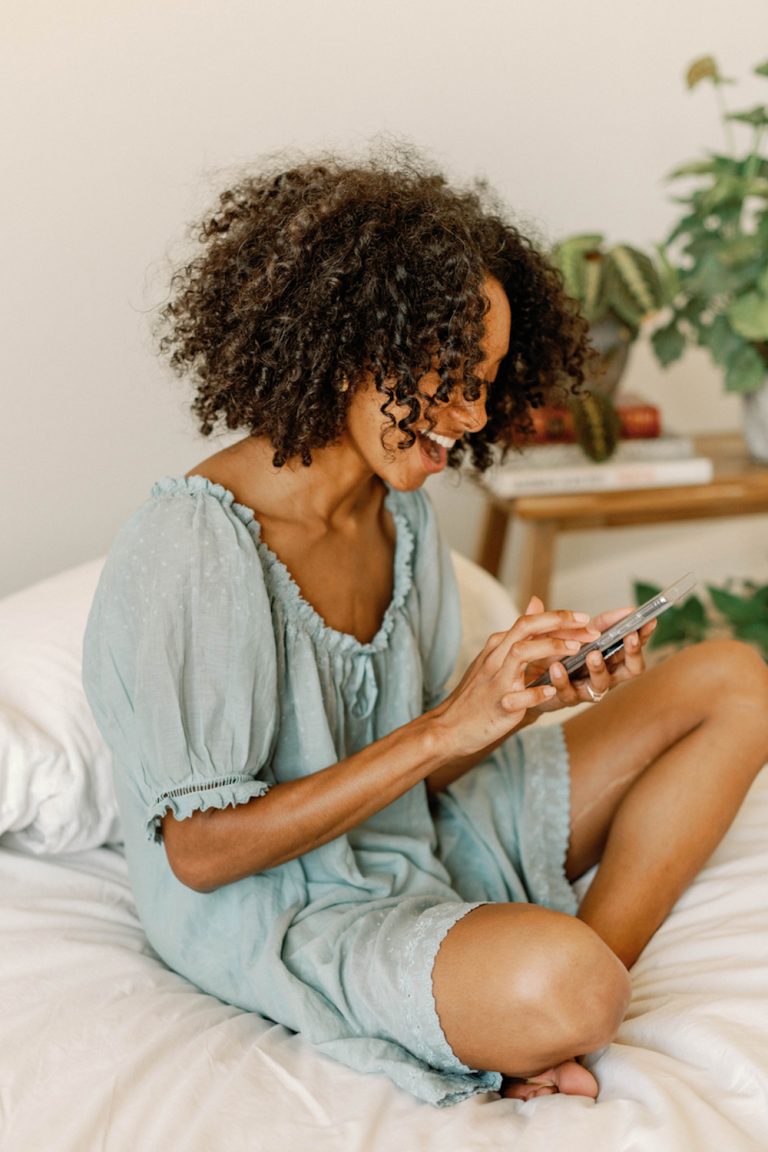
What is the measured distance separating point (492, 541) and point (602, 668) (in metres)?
1.16

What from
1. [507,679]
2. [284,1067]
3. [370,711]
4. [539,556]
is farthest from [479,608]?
[284,1067]

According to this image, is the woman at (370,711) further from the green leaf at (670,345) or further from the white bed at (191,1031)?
the green leaf at (670,345)

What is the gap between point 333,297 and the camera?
1.08m

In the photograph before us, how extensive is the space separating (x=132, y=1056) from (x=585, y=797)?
1.74 feet

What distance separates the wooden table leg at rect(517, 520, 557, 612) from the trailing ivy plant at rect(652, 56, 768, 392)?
32 cm

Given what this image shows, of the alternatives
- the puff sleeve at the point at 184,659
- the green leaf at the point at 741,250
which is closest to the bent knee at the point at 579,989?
the puff sleeve at the point at 184,659

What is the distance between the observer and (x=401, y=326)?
42.4 inches

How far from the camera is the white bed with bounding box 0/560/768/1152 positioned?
887 millimetres

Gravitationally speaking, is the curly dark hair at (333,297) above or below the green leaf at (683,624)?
above

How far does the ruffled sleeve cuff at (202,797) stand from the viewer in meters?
1.00

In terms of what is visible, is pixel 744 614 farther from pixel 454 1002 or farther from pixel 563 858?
pixel 454 1002

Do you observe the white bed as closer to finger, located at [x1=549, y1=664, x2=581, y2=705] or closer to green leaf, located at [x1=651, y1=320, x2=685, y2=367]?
finger, located at [x1=549, y1=664, x2=581, y2=705]

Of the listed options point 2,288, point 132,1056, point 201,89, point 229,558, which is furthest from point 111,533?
point 132,1056

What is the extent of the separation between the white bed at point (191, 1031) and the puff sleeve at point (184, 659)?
0.16m
